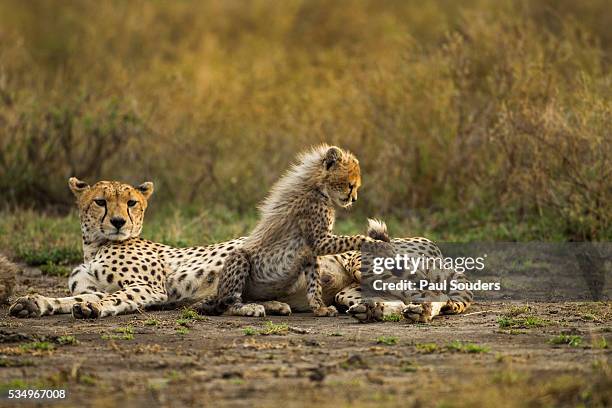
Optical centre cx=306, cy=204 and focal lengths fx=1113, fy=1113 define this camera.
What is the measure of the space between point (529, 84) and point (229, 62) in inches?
249

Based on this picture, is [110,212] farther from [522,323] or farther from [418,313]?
[522,323]

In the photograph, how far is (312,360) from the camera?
5.13 metres

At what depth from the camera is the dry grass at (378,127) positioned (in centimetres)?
970

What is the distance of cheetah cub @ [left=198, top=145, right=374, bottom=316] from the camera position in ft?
22.1

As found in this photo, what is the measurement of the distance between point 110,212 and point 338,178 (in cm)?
152

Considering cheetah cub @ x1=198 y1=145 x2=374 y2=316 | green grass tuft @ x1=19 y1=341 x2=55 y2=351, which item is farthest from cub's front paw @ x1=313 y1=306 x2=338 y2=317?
green grass tuft @ x1=19 y1=341 x2=55 y2=351

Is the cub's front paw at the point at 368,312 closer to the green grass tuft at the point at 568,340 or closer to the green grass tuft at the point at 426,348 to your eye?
the green grass tuft at the point at 426,348

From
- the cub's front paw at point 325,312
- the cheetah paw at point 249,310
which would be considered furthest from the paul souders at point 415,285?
the cheetah paw at point 249,310

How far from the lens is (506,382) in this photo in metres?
4.45

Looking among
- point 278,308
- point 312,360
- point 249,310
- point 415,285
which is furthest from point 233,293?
point 312,360

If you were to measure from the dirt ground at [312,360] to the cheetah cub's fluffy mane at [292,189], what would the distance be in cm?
63

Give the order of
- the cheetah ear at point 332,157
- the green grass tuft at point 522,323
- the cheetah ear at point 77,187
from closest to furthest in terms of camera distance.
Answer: the green grass tuft at point 522,323, the cheetah ear at point 332,157, the cheetah ear at point 77,187

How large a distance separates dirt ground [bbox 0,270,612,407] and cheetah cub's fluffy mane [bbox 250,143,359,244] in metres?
0.63

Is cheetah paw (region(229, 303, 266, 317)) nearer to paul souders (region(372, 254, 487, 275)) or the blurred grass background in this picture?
paul souders (region(372, 254, 487, 275))
